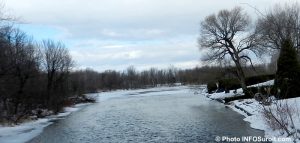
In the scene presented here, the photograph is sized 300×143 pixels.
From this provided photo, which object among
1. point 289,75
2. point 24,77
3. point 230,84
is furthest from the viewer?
point 230,84

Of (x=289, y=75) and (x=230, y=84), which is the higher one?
(x=230, y=84)

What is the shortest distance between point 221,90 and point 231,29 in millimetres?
11825

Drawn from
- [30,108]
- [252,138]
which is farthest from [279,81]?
[30,108]

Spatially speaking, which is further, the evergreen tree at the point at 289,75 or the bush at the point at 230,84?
the bush at the point at 230,84

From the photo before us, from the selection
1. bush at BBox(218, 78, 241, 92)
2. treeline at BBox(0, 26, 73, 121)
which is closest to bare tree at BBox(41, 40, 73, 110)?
treeline at BBox(0, 26, 73, 121)

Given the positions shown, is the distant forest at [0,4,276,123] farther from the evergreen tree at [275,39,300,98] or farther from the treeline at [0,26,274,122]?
the evergreen tree at [275,39,300,98]

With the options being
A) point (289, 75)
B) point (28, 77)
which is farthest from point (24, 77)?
point (289, 75)

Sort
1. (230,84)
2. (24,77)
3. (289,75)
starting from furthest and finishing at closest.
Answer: (230,84), (24,77), (289,75)

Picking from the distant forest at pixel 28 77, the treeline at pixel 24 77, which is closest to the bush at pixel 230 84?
the distant forest at pixel 28 77

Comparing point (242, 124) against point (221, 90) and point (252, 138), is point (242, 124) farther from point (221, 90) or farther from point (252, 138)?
point (221, 90)

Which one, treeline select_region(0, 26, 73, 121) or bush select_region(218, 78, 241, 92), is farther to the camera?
bush select_region(218, 78, 241, 92)

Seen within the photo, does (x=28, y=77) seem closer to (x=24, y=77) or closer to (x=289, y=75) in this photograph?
(x=24, y=77)

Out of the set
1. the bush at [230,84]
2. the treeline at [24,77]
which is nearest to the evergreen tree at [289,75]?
the treeline at [24,77]

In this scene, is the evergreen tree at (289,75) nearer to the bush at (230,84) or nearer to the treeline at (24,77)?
the treeline at (24,77)
